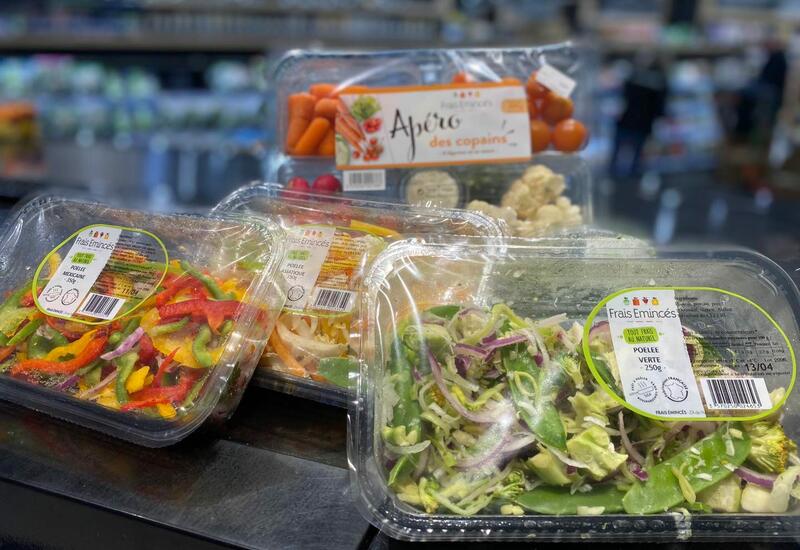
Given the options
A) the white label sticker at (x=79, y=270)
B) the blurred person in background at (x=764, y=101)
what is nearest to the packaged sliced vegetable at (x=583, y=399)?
the white label sticker at (x=79, y=270)

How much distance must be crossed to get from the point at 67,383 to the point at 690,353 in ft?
2.73

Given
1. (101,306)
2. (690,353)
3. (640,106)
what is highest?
(690,353)

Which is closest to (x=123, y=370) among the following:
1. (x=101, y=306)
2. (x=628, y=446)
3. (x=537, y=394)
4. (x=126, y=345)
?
(x=126, y=345)

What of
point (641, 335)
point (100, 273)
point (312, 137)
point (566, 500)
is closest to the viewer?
point (566, 500)

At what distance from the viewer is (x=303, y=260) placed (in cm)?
116

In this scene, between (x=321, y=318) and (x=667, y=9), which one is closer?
(x=321, y=318)

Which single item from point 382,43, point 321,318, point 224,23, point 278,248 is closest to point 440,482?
point 321,318

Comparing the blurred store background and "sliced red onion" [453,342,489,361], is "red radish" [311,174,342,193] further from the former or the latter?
the blurred store background

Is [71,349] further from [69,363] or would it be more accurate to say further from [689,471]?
[689,471]

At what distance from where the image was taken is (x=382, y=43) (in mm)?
3531

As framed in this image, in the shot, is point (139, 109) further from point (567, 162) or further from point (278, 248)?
point (278, 248)

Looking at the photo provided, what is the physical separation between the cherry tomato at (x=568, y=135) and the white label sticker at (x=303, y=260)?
2.31 ft

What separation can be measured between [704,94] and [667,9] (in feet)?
2.14

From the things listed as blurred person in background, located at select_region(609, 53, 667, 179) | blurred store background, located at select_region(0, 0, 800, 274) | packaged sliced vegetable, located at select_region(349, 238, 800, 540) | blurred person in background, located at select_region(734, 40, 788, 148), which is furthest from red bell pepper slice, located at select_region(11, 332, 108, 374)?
blurred person in background, located at select_region(734, 40, 788, 148)
